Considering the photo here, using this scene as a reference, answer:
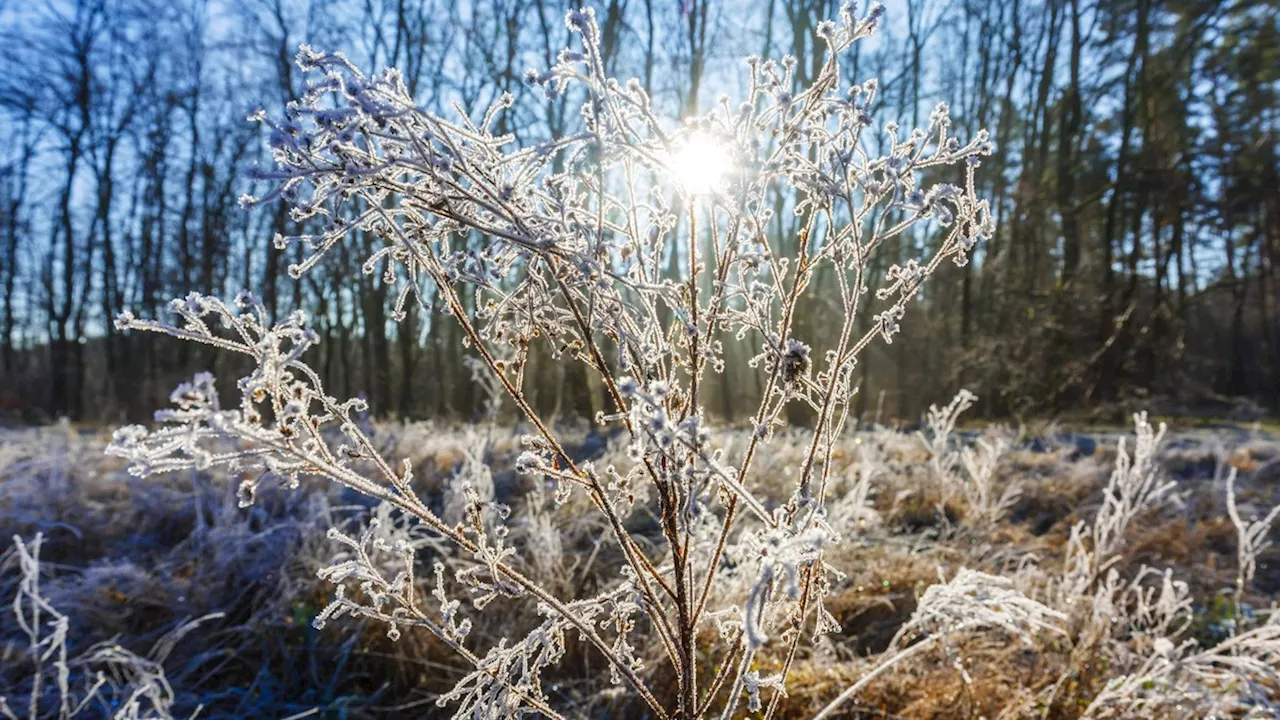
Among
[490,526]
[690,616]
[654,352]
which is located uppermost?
[654,352]

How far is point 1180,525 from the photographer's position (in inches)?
189

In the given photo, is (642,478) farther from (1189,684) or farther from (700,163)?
(700,163)

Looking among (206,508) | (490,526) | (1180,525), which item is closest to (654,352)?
(490,526)

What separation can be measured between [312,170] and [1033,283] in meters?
16.3

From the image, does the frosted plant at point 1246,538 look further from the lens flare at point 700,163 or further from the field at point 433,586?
the lens flare at point 700,163

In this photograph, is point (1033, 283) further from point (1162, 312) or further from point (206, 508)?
point (206, 508)

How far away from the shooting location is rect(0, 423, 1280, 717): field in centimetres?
270

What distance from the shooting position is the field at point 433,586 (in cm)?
270

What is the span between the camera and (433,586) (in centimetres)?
347

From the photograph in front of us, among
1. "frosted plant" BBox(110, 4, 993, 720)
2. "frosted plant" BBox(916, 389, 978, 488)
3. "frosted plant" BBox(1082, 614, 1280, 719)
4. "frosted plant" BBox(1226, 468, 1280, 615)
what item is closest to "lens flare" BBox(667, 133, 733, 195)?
"frosted plant" BBox(110, 4, 993, 720)

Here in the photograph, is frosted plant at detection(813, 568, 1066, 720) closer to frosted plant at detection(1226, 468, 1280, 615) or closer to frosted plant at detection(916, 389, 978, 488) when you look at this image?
frosted plant at detection(1226, 468, 1280, 615)

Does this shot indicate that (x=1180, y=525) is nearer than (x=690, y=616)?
No

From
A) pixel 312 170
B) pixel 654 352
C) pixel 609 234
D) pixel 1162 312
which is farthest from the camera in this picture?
pixel 1162 312

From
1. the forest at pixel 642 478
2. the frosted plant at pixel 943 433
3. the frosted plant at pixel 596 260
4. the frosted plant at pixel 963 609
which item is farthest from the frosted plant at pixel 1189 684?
the frosted plant at pixel 943 433
